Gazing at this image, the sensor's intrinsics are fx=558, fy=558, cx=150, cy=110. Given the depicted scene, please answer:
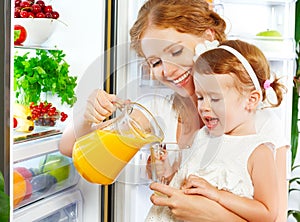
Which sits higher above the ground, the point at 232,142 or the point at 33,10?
the point at 33,10

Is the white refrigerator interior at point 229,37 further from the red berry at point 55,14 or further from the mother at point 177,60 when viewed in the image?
the red berry at point 55,14

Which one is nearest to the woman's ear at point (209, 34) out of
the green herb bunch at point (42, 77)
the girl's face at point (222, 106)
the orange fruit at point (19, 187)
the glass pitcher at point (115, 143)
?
the girl's face at point (222, 106)

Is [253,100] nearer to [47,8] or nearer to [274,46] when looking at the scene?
[274,46]

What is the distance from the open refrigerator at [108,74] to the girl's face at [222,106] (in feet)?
0.34

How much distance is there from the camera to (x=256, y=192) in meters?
1.56

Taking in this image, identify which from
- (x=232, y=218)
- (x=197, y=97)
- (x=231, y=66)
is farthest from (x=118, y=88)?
(x=232, y=218)

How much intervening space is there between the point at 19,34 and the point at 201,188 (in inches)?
25.6

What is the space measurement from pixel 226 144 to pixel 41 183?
533 mm

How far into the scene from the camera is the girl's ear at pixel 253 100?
5.26ft

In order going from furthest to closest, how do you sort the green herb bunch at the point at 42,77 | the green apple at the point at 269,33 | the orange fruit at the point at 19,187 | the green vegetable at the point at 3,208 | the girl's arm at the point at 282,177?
1. the green apple at the point at 269,33
2. the girl's arm at the point at 282,177
3. the green herb bunch at the point at 42,77
4. the orange fruit at the point at 19,187
5. the green vegetable at the point at 3,208

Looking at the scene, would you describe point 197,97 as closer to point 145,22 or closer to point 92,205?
point 145,22

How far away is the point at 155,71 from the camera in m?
1.58

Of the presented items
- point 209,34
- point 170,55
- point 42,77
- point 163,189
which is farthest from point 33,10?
point 163,189

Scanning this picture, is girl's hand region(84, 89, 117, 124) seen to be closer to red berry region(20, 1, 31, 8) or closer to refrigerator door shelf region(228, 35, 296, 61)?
red berry region(20, 1, 31, 8)
